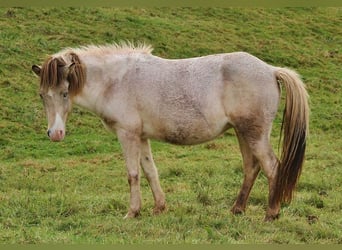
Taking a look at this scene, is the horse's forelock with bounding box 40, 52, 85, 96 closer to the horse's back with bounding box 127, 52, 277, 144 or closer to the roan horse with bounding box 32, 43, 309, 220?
the roan horse with bounding box 32, 43, 309, 220

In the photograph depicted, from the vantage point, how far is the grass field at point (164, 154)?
6.36 m

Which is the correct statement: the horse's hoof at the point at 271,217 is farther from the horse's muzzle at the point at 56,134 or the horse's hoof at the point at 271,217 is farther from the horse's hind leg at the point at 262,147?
the horse's muzzle at the point at 56,134

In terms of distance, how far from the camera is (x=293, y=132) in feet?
21.9

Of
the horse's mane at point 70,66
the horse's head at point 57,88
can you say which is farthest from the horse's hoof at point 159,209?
the horse's mane at point 70,66

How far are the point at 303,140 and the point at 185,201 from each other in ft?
6.76

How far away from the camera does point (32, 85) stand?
1733cm

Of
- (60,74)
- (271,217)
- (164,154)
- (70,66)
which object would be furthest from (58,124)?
A: (164,154)

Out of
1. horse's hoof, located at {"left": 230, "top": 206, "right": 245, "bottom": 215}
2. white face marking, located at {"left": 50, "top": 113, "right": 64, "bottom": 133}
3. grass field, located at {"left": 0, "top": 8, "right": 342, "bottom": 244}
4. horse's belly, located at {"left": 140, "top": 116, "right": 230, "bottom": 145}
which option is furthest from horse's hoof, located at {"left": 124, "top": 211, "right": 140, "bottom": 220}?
white face marking, located at {"left": 50, "top": 113, "right": 64, "bottom": 133}

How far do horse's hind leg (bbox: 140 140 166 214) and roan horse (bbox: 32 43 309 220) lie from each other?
0.01 metres

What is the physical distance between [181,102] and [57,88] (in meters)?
1.49

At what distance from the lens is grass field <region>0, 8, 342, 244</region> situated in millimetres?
6359

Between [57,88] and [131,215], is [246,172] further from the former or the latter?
[57,88]

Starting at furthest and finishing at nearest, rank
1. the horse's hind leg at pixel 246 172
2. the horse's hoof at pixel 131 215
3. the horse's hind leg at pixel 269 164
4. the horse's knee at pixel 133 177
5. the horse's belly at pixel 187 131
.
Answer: the horse's knee at pixel 133 177, the horse's hind leg at pixel 246 172, the horse's hoof at pixel 131 215, the horse's belly at pixel 187 131, the horse's hind leg at pixel 269 164

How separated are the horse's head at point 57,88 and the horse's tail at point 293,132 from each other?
2544mm
